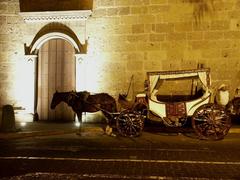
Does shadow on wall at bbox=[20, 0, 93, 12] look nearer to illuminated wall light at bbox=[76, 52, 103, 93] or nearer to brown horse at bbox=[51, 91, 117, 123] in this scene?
illuminated wall light at bbox=[76, 52, 103, 93]

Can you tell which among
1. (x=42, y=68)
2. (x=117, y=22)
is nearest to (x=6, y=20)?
(x=42, y=68)

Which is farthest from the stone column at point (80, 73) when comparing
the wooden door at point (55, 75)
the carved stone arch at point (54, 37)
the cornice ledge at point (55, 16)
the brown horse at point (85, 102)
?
the brown horse at point (85, 102)

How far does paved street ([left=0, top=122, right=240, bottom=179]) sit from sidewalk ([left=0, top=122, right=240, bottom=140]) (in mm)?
200

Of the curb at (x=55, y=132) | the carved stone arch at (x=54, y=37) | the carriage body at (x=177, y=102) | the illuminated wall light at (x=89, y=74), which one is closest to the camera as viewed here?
the carriage body at (x=177, y=102)

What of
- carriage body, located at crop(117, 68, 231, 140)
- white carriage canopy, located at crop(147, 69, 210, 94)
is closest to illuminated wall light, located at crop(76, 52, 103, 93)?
carriage body, located at crop(117, 68, 231, 140)

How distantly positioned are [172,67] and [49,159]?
669 centimetres

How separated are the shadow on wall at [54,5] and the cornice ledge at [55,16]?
0.15 meters

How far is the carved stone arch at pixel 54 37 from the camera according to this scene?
1367 cm

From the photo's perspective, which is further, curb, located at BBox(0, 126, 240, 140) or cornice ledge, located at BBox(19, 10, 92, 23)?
cornice ledge, located at BBox(19, 10, 92, 23)

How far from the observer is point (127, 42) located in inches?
528

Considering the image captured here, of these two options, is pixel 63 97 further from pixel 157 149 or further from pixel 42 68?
pixel 157 149

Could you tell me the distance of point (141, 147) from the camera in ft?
30.1

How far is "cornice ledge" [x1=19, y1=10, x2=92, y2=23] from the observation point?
13594 mm

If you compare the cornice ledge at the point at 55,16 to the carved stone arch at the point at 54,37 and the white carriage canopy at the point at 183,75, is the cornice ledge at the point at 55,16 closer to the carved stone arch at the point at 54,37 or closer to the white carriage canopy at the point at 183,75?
the carved stone arch at the point at 54,37
